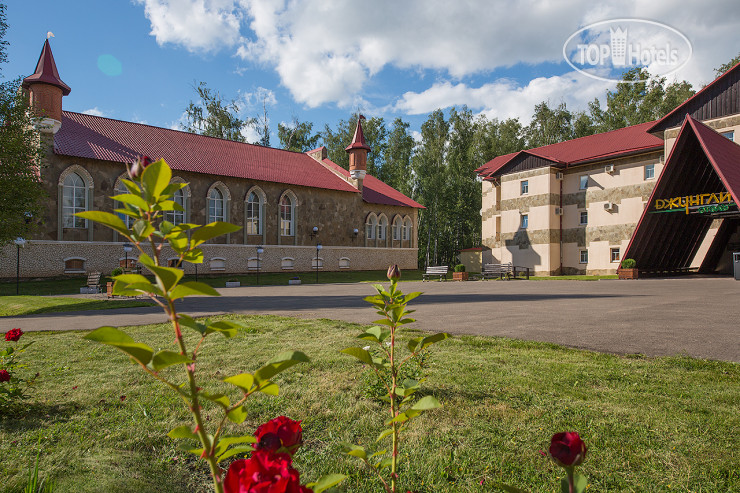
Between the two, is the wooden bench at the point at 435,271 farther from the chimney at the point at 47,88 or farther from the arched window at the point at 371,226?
the chimney at the point at 47,88

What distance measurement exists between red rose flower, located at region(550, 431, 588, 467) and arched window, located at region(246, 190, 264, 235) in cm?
3356

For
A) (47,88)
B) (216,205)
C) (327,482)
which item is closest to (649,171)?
(216,205)

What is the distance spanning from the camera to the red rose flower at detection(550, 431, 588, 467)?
93 cm

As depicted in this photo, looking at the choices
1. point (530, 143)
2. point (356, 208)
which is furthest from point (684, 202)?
point (530, 143)

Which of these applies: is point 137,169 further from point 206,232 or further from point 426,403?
point 426,403

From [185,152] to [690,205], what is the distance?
31559 millimetres

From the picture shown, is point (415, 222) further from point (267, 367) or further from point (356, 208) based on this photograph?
point (267, 367)

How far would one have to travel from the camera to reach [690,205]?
825 inches

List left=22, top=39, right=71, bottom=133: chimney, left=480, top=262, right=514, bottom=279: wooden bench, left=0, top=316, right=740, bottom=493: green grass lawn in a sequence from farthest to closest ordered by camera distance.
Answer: left=480, top=262, right=514, bottom=279: wooden bench < left=22, top=39, right=71, bottom=133: chimney < left=0, top=316, right=740, bottom=493: green grass lawn

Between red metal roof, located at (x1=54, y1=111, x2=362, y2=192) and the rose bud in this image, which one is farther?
red metal roof, located at (x1=54, y1=111, x2=362, y2=192)

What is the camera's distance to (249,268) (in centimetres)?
3212

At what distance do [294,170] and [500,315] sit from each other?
3030cm

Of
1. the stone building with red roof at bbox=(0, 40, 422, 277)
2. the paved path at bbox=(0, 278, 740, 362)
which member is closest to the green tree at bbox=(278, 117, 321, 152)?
the stone building with red roof at bbox=(0, 40, 422, 277)

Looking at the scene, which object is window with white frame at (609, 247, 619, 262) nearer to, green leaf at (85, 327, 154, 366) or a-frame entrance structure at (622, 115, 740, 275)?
a-frame entrance structure at (622, 115, 740, 275)
